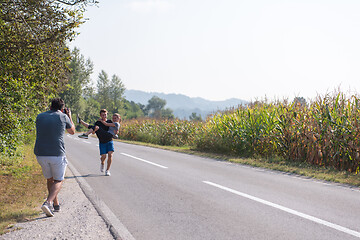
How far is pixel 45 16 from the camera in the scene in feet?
25.4

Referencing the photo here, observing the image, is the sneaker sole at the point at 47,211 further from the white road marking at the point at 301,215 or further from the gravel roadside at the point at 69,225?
the white road marking at the point at 301,215

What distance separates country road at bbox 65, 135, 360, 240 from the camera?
4.61 metres

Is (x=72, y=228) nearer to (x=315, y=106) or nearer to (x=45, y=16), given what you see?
(x=45, y=16)

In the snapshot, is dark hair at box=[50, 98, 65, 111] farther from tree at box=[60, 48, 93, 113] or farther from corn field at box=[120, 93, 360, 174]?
tree at box=[60, 48, 93, 113]

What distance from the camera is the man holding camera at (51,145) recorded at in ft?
16.6

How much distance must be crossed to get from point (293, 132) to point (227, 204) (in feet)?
23.5

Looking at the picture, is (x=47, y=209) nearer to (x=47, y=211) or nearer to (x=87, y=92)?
(x=47, y=211)

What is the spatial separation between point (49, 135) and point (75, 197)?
208 cm

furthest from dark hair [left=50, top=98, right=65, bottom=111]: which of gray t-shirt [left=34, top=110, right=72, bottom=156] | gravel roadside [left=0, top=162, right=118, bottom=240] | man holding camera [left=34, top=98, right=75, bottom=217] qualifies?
gravel roadside [left=0, top=162, right=118, bottom=240]

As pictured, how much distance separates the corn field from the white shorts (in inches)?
334

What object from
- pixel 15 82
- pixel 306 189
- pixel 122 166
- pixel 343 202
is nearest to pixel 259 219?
pixel 343 202

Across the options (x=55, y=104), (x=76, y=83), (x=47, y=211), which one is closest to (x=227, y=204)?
(x=47, y=211)

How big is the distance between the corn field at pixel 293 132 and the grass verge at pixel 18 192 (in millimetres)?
8700

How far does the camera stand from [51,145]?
5.07 meters
